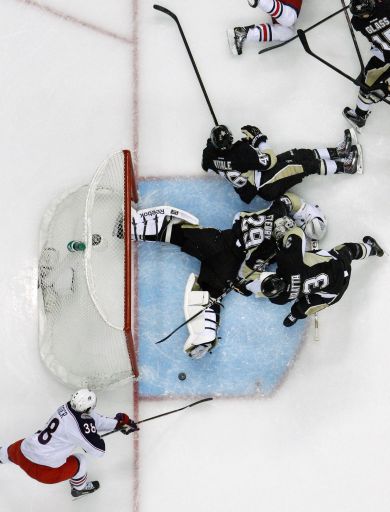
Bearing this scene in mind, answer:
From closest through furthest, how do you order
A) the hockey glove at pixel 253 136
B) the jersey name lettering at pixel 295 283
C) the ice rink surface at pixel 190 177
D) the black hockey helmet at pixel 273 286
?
the black hockey helmet at pixel 273 286 < the jersey name lettering at pixel 295 283 < the ice rink surface at pixel 190 177 < the hockey glove at pixel 253 136

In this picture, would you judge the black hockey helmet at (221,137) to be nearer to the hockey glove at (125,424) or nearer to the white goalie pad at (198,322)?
the white goalie pad at (198,322)

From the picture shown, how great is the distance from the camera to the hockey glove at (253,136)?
14.1ft

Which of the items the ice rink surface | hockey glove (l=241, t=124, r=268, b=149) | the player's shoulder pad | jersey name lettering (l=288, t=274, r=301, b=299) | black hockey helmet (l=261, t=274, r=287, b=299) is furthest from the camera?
hockey glove (l=241, t=124, r=268, b=149)

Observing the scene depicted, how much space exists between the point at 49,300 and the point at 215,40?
5.73ft

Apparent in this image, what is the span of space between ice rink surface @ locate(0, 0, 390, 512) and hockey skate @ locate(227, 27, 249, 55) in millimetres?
66

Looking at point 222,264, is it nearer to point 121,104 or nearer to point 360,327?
point 360,327

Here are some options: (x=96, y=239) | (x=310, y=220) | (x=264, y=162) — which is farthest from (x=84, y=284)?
(x=310, y=220)

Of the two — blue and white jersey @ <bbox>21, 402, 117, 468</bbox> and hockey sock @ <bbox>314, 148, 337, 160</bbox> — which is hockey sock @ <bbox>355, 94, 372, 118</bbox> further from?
blue and white jersey @ <bbox>21, 402, 117, 468</bbox>

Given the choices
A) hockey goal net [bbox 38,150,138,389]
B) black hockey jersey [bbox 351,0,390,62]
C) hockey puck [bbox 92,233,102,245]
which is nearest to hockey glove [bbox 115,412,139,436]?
hockey goal net [bbox 38,150,138,389]

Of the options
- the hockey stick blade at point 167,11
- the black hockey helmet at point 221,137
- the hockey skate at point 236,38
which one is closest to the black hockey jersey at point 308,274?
the black hockey helmet at point 221,137

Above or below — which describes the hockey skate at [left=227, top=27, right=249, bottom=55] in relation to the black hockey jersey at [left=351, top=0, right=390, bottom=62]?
below

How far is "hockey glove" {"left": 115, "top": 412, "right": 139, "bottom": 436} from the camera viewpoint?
3926 millimetres

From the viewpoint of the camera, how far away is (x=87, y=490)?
13.4 feet

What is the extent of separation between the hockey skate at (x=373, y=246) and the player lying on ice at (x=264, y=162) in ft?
1.27
